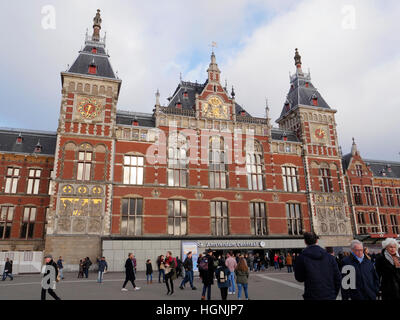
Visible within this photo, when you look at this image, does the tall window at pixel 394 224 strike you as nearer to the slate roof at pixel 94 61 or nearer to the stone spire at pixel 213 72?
the stone spire at pixel 213 72

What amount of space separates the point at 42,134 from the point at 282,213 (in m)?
26.1

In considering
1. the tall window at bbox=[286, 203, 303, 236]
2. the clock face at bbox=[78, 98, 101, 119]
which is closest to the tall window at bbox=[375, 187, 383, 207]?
the tall window at bbox=[286, 203, 303, 236]

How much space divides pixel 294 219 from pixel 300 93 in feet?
50.7

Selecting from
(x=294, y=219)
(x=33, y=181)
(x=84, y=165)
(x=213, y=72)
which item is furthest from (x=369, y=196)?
(x=33, y=181)

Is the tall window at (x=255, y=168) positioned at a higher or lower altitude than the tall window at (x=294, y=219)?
higher

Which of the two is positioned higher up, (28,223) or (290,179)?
(290,179)

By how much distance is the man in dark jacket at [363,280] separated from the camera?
16.2ft

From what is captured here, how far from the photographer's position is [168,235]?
2628 cm

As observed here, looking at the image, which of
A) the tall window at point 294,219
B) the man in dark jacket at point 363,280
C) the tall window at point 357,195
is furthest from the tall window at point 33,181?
the tall window at point 357,195

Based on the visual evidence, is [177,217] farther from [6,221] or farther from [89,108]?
[6,221]

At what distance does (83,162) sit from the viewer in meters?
25.9

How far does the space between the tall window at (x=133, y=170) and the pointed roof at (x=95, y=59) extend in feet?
27.4

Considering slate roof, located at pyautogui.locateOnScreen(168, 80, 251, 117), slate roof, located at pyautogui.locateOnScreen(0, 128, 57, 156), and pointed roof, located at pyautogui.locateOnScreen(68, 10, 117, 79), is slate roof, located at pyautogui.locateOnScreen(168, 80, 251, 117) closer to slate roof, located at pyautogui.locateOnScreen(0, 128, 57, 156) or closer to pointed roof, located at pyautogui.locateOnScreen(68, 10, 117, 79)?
pointed roof, located at pyautogui.locateOnScreen(68, 10, 117, 79)

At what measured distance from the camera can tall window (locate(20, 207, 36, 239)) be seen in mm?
27500
